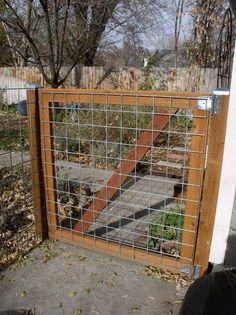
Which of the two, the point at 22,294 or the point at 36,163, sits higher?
the point at 36,163

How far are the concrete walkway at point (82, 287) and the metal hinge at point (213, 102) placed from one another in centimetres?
130

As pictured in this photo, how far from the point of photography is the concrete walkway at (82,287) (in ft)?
7.32

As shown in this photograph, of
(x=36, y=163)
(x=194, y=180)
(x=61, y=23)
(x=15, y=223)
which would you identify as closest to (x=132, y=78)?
(x=61, y=23)

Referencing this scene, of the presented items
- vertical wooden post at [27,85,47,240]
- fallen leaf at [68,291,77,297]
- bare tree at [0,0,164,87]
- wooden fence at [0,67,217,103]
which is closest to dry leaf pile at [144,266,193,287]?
fallen leaf at [68,291,77,297]

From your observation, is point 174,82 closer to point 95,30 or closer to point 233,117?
point 95,30

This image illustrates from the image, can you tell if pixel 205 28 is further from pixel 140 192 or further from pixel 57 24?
pixel 140 192

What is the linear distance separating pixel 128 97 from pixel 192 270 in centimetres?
135

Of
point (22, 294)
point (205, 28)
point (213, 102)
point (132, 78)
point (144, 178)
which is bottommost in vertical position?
point (22, 294)

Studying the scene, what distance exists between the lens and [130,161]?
253 cm

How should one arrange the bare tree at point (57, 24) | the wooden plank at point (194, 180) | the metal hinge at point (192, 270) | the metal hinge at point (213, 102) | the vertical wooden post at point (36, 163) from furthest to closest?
1. the bare tree at point (57, 24)
2. the vertical wooden post at point (36, 163)
3. the metal hinge at point (192, 270)
4. the wooden plank at point (194, 180)
5. the metal hinge at point (213, 102)

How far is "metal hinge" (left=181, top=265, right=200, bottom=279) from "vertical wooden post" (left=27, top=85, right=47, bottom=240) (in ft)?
4.23

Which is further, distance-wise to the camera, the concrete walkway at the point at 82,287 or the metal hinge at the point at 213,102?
the concrete walkway at the point at 82,287

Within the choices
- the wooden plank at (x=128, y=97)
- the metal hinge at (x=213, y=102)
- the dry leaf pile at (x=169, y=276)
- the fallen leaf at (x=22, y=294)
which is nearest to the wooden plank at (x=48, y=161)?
the wooden plank at (x=128, y=97)

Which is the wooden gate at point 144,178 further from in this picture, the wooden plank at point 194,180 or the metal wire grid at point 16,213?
the metal wire grid at point 16,213
